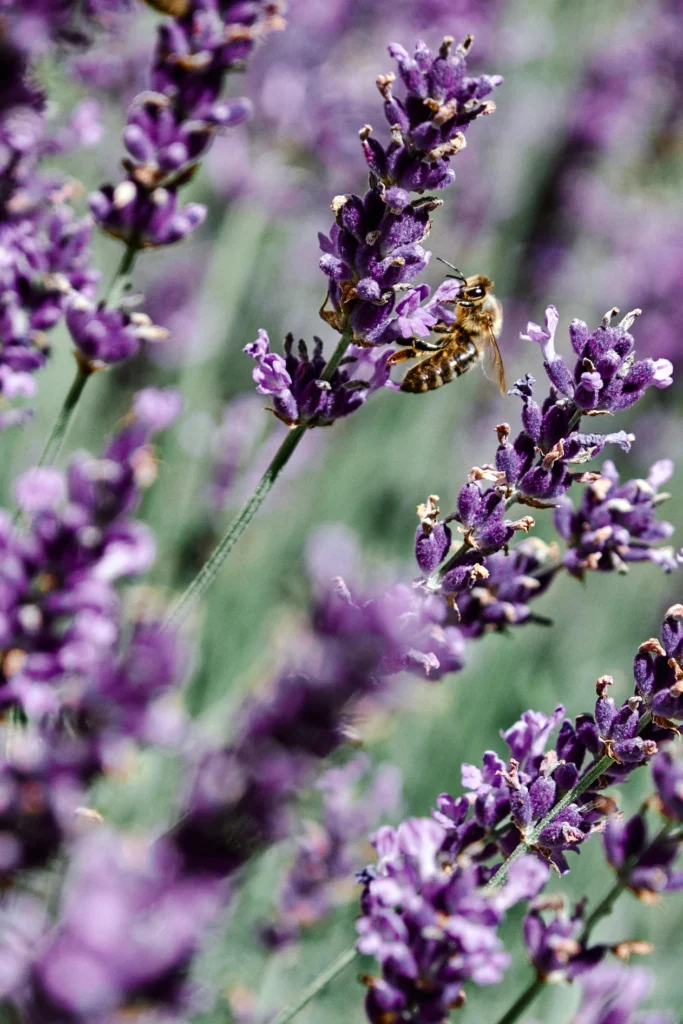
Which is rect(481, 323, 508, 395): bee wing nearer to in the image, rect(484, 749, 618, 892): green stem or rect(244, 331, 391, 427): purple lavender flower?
rect(244, 331, 391, 427): purple lavender flower

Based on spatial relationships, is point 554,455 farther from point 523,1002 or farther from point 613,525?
point 523,1002

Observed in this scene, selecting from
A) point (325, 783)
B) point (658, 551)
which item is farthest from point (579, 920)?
point (325, 783)

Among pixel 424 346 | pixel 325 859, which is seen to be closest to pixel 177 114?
pixel 424 346

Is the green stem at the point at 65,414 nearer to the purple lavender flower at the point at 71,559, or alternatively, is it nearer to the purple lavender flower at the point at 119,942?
the purple lavender flower at the point at 71,559

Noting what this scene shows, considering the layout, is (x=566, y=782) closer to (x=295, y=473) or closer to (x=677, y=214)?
(x=295, y=473)

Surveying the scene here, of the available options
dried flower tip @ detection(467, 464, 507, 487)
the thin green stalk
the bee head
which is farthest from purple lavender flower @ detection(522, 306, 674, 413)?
the bee head
